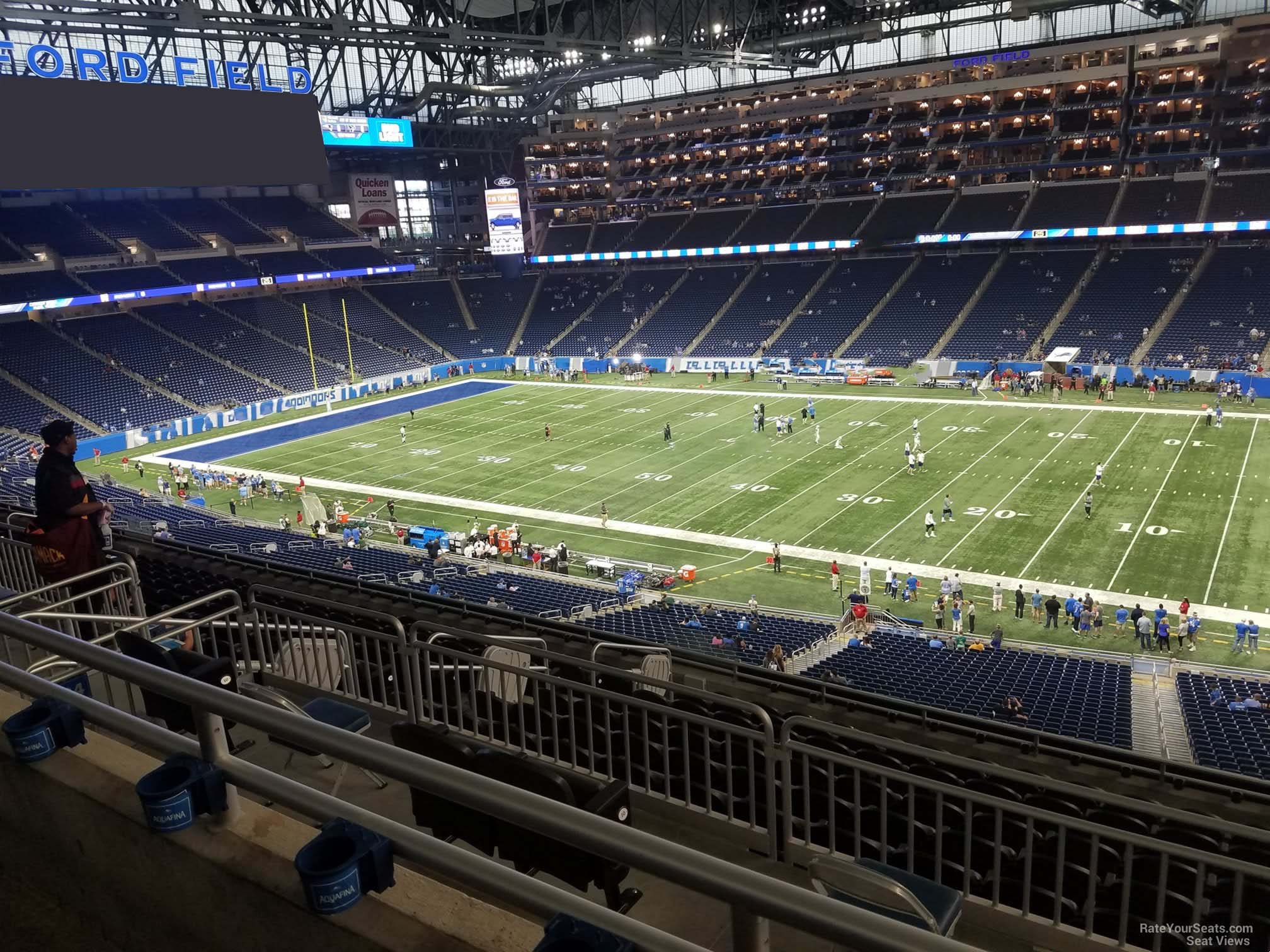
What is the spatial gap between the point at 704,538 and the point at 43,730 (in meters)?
30.2

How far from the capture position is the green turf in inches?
1159

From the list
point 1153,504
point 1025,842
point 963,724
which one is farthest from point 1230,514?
point 1025,842

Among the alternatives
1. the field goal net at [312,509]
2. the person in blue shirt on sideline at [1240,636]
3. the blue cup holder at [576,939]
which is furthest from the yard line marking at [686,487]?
the blue cup holder at [576,939]

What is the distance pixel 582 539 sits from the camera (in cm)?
3488

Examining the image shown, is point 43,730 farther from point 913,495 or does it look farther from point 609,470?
point 609,470

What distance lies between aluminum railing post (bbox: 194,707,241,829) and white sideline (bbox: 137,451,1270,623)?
90.4 ft

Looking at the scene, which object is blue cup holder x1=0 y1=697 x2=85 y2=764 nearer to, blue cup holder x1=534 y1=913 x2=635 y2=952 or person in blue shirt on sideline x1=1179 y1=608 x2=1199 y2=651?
blue cup holder x1=534 y1=913 x2=635 y2=952

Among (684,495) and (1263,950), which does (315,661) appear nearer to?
(1263,950)

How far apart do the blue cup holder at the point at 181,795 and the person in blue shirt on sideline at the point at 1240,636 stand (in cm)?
2608

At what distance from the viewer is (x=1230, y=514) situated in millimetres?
32531

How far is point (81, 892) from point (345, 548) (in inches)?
1011

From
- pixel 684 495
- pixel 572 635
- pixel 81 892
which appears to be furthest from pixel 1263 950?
pixel 684 495

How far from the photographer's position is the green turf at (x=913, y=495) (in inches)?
1159

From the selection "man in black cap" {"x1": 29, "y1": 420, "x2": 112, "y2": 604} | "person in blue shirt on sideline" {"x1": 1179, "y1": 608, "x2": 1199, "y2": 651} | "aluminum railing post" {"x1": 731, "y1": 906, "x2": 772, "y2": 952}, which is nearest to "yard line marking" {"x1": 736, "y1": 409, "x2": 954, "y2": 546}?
"person in blue shirt on sideline" {"x1": 1179, "y1": 608, "x2": 1199, "y2": 651}
